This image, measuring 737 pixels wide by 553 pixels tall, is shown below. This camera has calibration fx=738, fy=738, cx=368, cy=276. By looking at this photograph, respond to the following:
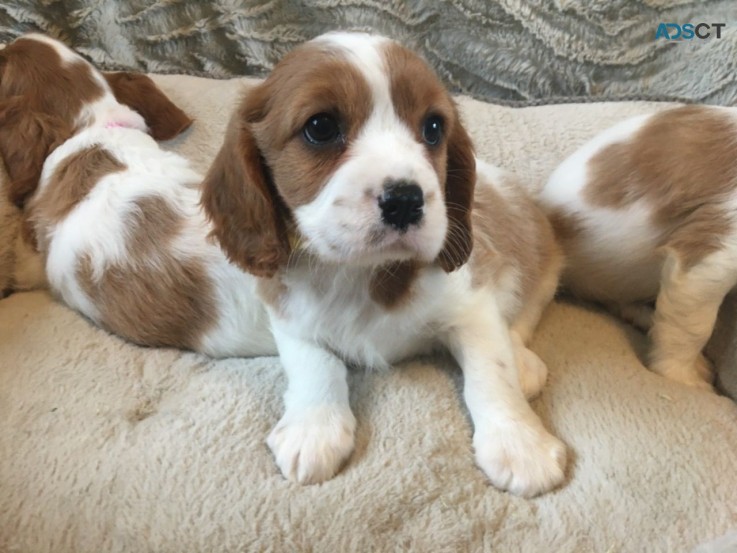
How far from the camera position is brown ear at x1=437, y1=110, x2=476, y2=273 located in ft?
6.16

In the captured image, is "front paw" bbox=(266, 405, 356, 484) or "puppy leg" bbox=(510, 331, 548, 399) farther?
"puppy leg" bbox=(510, 331, 548, 399)

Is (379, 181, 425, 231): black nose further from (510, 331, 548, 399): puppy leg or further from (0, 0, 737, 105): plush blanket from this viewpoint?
(0, 0, 737, 105): plush blanket

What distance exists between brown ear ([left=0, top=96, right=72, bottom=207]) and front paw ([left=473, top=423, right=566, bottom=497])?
1.87 m

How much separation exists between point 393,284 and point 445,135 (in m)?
0.39

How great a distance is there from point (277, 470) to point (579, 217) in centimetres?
133

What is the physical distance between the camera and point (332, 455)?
1721 mm

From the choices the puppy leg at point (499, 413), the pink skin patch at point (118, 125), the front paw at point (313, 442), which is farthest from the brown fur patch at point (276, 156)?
the pink skin patch at point (118, 125)

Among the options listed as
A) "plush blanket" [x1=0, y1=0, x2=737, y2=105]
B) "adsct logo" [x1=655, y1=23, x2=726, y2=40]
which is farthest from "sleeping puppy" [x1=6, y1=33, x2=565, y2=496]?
"adsct logo" [x1=655, y1=23, x2=726, y2=40]

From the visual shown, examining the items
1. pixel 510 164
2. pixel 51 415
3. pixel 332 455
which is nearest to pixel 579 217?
pixel 510 164

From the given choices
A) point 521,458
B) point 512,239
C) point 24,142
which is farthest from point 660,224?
point 24,142

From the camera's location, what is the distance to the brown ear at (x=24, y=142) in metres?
2.64

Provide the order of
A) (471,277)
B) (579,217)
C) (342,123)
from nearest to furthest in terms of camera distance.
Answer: (342,123)
(471,277)
(579,217)

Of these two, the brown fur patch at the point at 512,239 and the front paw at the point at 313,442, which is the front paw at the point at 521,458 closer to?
the front paw at the point at 313,442

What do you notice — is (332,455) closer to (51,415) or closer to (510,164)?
(51,415)
